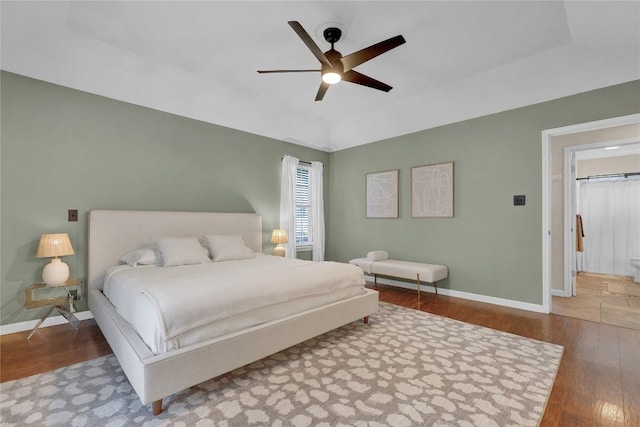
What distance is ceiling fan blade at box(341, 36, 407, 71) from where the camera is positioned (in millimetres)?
2336

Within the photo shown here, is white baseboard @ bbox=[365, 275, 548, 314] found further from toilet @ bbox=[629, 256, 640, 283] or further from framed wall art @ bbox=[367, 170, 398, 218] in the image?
toilet @ bbox=[629, 256, 640, 283]

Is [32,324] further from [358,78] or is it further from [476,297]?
[476,297]

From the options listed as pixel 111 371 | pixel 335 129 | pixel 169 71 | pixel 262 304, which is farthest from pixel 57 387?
pixel 335 129

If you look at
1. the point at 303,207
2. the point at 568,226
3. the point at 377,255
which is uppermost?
the point at 303,207

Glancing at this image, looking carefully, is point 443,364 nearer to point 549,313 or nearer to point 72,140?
point 549,313

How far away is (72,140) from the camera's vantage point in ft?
10.7

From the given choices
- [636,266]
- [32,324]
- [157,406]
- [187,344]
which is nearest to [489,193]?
[636,266]

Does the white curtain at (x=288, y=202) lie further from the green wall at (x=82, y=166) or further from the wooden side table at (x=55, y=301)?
the wooden side table at (x=55, y=301)

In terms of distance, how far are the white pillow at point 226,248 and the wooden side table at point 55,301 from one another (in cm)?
137

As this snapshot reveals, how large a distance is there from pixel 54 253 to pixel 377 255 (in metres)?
4.08

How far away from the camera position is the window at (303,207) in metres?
5.64

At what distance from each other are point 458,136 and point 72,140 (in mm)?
4910

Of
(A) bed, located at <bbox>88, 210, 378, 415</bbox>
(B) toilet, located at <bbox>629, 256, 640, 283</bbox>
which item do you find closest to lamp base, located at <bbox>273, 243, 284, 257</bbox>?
(A) bed, located at <bbox>88, 210, 378, 415</bbox>

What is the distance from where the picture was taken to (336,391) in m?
1.94
